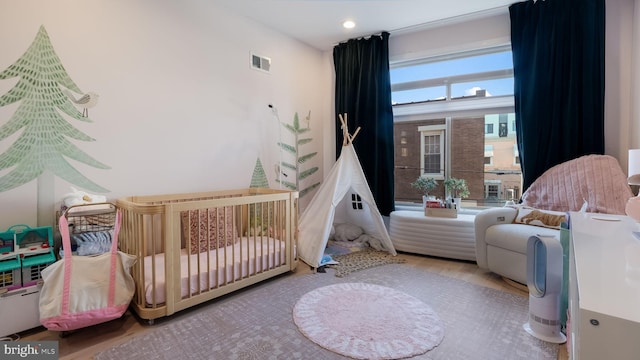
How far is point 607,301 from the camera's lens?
0.56 meters

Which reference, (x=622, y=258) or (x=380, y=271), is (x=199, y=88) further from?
(x=622, y=258)

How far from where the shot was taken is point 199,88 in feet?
9.39

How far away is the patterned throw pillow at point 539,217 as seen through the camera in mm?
2520

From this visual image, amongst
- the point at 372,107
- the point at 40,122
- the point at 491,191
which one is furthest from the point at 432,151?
the point at 40,122

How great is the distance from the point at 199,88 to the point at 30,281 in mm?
1899

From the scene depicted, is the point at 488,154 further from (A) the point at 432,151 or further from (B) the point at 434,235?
(B) the point at 434,235

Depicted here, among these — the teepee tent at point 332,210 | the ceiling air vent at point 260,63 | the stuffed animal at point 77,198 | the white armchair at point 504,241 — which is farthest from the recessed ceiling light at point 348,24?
the stuffed animal at point 77,198

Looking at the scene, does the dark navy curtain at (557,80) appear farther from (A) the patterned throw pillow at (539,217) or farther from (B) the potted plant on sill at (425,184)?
(B) the potted plant on sill at (425,184)

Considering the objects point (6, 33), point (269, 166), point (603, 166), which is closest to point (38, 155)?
point (6, 33)

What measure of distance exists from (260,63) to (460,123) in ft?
8.19

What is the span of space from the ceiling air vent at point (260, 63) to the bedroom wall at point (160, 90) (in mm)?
58

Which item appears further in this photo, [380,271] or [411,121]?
[411,121]

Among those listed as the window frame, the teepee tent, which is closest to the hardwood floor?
the teepee tent

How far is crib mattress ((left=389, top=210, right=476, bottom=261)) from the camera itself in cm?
318
